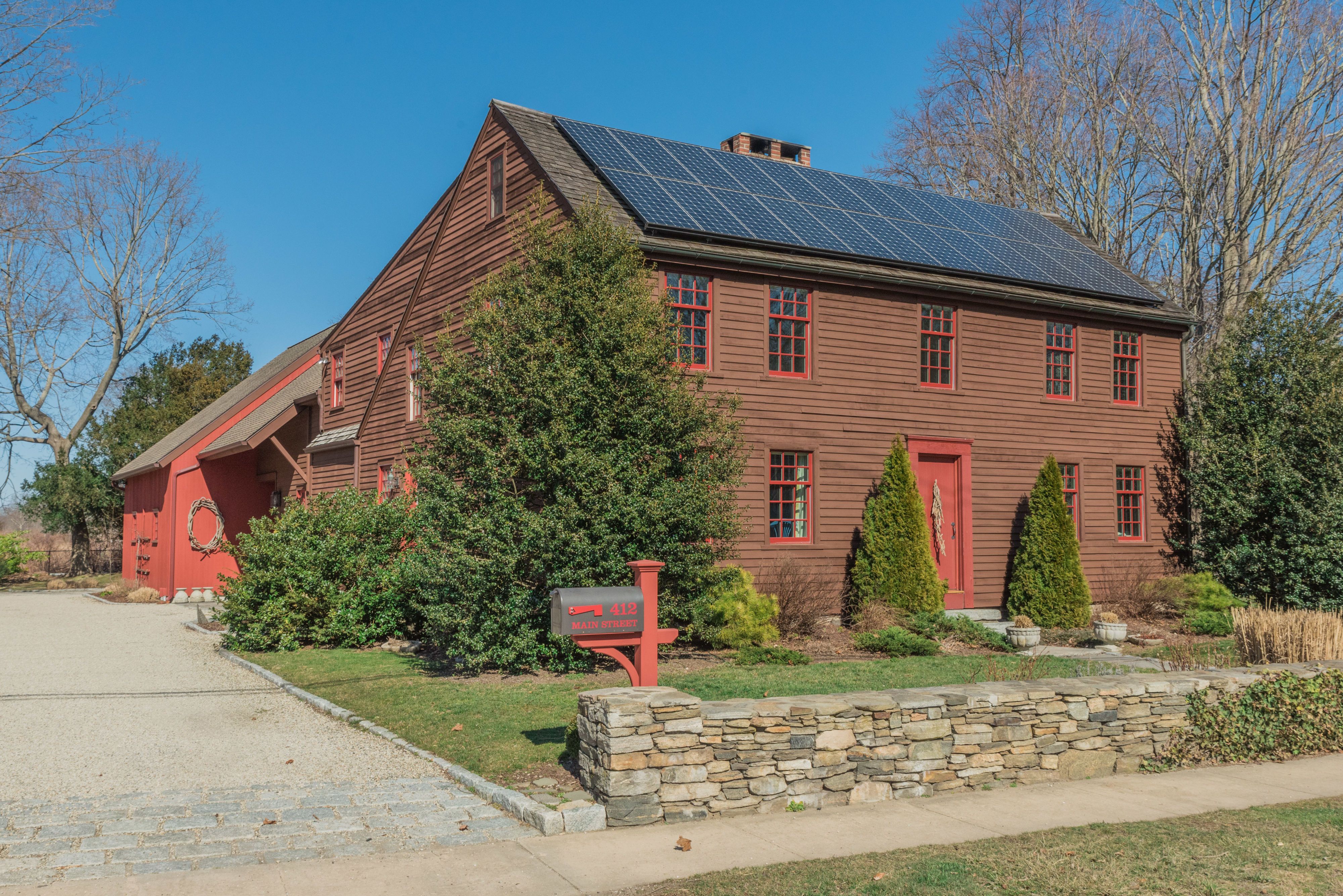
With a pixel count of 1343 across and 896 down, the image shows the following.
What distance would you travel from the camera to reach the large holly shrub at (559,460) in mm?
11461

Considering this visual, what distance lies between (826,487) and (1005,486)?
396 cm

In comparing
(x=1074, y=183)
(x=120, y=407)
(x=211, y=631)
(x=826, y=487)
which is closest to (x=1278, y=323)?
(x=826, y=487)

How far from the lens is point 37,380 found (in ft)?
119

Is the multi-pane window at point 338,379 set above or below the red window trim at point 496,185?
below

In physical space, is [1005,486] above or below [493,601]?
above

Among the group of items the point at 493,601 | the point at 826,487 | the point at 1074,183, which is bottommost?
the point at 493,601

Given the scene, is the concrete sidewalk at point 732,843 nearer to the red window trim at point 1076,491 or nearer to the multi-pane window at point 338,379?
the red window trim at point 1076,491

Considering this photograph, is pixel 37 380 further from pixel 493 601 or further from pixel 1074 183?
pixel 1074 183

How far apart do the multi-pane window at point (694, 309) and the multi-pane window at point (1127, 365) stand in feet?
30.4

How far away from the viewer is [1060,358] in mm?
19609

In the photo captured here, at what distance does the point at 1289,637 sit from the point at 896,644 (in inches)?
181

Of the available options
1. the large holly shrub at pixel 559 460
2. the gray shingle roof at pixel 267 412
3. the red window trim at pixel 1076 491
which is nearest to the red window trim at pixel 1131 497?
the red window trim at pixel 1076 491

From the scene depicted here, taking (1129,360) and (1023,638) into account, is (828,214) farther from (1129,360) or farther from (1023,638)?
(1023,638)

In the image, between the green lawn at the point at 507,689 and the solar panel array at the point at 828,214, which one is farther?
Answer: the solar panel array at the point at 828,214
